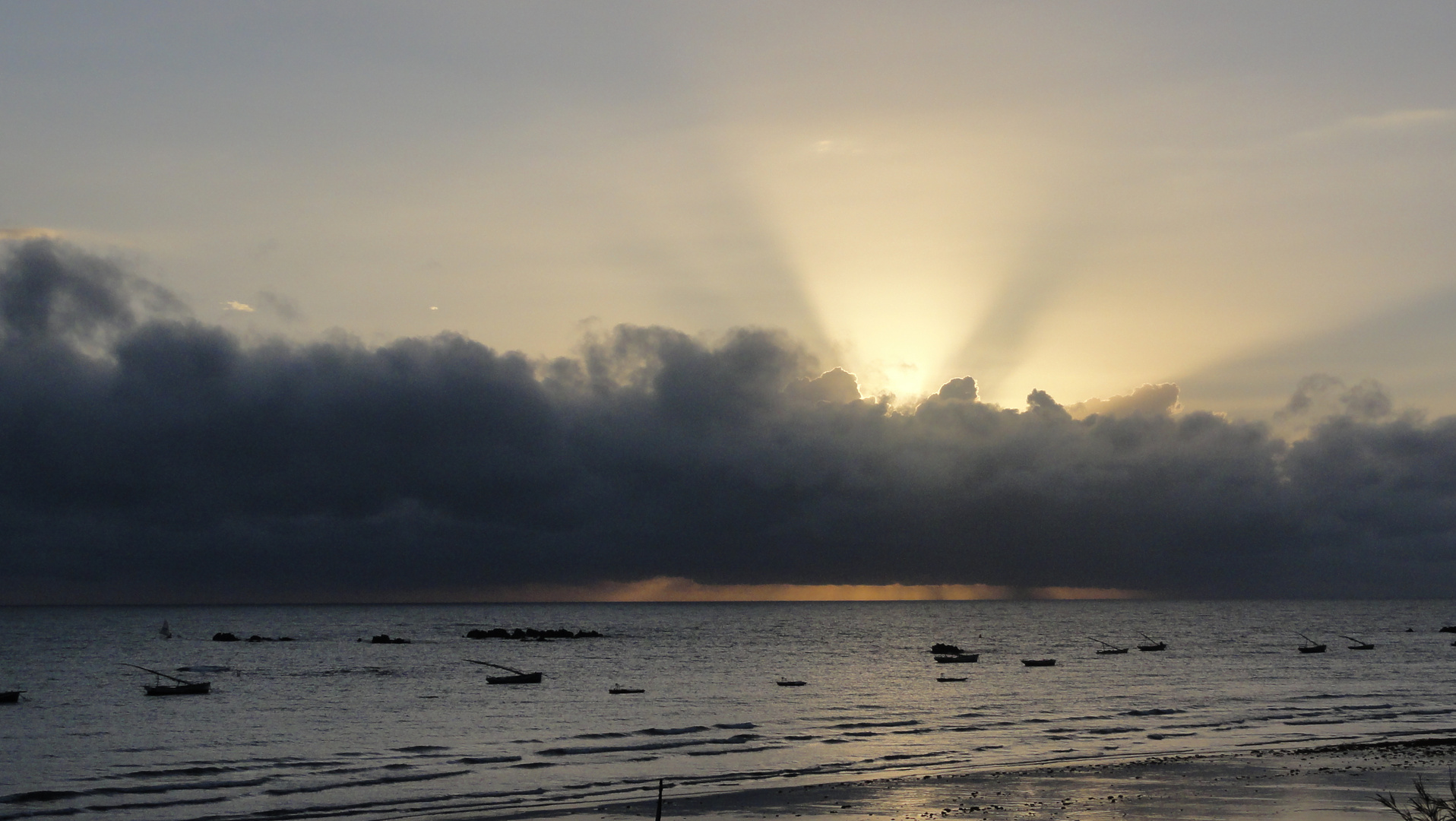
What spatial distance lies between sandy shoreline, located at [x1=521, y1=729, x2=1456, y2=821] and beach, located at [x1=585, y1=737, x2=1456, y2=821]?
0.19 ft

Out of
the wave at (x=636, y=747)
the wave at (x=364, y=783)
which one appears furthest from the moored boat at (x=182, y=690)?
the wave at (x=364, y=783)

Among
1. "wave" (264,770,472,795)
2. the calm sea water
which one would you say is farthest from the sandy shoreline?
"wave" (264,770,472,795)

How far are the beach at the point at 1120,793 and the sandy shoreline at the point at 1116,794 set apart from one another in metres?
0.06

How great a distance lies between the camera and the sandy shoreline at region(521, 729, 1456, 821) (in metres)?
37.8

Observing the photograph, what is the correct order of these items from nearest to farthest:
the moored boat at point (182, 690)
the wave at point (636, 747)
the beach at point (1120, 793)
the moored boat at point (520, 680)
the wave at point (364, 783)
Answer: the beach at point (1120, 793) → the wave at point (364, 783) → the wave at point (636, 747) → the moored boat at point (182, 690) → the moored boat at point (520, 680)

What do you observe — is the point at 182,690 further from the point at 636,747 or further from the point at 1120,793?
the point at 1120,793

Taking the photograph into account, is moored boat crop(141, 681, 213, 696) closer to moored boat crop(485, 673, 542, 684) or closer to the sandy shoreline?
moored boat crop(485, 673, 542, 684)

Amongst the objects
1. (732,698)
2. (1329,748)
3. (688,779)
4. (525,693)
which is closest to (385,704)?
(525,693)

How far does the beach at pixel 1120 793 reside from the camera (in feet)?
124

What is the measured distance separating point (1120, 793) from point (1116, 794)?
0.28 m

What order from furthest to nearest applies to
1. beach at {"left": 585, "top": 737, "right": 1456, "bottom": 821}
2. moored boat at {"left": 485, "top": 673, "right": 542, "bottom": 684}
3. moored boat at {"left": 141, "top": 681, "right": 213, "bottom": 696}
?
moored boat at {"left": 485, "top": 673, "right": 542, "bottom": 684} < moored boat at {"left": 141, "top": 681, "right": 213, "bottom": 696} < beach at {"left": 585, "top": 737, "right": 1456, "bottom": 821}

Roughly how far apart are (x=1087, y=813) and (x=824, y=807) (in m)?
9.15

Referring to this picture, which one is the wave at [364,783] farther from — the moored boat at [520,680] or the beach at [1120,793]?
the moored boat at [520,680]

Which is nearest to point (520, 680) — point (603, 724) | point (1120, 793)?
point (603, 724)
